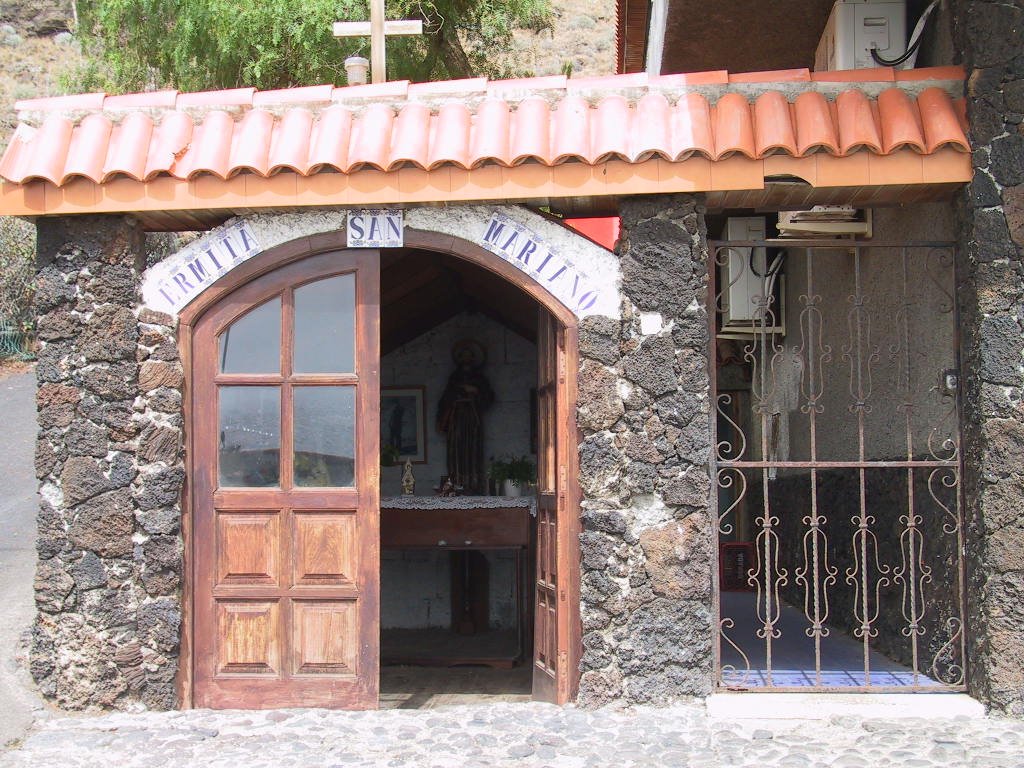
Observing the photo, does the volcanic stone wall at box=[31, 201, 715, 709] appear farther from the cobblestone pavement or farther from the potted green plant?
the potted green plant

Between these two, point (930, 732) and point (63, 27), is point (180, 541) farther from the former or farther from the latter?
point (63, 27)

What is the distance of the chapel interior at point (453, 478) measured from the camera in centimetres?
Answer: 989

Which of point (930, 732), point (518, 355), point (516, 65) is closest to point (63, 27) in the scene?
→ point (516, 65)

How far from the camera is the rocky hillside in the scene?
26.9 metres

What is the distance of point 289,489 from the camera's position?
6.66 meters

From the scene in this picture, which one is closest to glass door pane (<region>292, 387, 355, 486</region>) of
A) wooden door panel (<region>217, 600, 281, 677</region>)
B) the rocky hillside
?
wooden door panel (<region>217, 600, 281, 677</region>)

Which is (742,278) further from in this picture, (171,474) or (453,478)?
(171,474)

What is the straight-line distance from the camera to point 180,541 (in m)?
6.59

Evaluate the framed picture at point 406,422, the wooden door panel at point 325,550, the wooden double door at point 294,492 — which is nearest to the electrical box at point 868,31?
the wooden double door at point 294,492

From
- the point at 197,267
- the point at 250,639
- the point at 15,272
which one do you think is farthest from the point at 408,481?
the point at 15,272

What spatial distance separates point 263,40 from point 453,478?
6.44 m

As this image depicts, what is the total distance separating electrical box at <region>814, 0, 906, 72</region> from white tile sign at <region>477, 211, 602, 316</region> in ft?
8.32

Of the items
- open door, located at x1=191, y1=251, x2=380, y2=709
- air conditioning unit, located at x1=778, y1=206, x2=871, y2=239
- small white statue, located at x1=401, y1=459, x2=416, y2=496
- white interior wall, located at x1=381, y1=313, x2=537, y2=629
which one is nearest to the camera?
open door, located at x1=191, y1=251, x2=380, y2=709

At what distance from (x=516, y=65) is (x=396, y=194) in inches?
485
